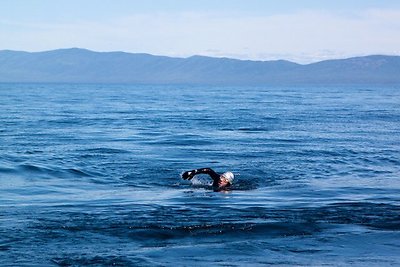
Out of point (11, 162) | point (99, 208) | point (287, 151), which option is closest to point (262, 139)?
point (287, 151)

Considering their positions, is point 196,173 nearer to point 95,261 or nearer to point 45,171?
point 45,171

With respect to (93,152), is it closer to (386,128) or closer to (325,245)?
(325,245)

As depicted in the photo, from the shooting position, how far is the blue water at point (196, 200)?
46.7 ft

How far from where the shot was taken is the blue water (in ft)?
46.7

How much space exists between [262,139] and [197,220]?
21.8m

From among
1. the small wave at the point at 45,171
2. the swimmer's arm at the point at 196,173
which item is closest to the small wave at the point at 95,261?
the swimmer's arm at the point at 196,173

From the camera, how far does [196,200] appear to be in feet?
65.4

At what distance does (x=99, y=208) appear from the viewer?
60.7ft

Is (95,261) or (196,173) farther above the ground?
(196,173)

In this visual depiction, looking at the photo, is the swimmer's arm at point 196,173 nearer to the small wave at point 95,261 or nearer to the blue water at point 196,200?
the blue water at point 196,200

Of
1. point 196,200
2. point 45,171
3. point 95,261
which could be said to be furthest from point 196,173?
point 95,261

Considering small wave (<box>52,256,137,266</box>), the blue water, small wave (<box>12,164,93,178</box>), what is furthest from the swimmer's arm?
small wave (<box>52,256,137,266</box>)

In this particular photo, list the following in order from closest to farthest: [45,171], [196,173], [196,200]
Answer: [196,200] → [196,173] → [45,171]

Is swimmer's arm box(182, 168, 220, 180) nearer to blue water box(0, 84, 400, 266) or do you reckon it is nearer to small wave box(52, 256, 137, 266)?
blue water box(0, 84, 400, 266)
